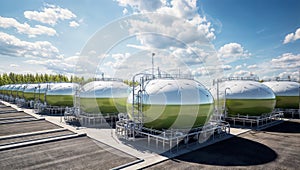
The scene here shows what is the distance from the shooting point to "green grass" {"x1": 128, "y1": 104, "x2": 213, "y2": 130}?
13.3 meters

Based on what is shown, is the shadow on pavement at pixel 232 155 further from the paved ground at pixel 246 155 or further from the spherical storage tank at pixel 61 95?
the spherical storage tank at pixel 61 95

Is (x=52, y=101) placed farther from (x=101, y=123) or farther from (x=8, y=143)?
(x=8, y=143)

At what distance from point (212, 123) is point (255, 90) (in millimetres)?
8213

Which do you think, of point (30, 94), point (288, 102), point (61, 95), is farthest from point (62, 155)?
point (30, 94)

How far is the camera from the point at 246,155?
1150cm

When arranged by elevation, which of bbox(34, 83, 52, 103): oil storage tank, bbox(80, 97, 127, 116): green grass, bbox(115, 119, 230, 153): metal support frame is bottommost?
bbox(115, 119, 230, 153): metal support frame

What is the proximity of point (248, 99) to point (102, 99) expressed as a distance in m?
16.4

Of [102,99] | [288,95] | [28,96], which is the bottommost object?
[28,96]

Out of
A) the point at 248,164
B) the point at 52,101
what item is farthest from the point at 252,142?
the point at 52,101

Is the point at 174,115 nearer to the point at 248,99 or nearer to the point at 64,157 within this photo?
the point at 64,157

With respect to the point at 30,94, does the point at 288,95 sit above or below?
above

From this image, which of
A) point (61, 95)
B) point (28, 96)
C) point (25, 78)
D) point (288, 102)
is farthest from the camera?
point (25, 78)

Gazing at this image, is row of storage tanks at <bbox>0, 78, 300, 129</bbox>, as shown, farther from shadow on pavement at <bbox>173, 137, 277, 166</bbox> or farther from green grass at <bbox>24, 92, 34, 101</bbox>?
shadow on pavement at <bbox>173, 137, 277, 166</bbox>

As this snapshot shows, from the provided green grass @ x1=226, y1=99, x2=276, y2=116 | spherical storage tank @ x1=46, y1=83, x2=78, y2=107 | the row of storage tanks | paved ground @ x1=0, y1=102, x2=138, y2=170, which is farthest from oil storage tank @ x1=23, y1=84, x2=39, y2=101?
green grass @ x1=226, y1=99, x2=276, y2=116
